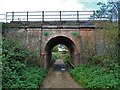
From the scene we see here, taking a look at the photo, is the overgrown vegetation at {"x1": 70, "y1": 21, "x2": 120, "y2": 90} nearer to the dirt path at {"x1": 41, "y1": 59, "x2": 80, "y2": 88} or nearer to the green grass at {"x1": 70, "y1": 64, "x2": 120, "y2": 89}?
the green grass at {"x1": 70, "y1": 64, "x2": 120, "y2": 89}

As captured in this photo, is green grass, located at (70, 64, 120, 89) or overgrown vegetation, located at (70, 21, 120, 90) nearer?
green grass, located at (70, 64, 120, 89)

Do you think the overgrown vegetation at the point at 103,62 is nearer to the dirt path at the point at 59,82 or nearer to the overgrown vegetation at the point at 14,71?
the dirt path at the point at 59,82

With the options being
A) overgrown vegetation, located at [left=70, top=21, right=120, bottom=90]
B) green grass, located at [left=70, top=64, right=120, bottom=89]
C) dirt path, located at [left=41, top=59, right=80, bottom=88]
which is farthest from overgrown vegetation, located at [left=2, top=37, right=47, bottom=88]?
overgrown vegetation, located at [left=70, top=21, right=120, bottom=90]

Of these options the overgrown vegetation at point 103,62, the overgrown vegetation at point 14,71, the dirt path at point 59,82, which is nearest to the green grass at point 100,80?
the overgrown vegetation at point 103,62

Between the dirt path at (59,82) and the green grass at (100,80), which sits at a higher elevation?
the green grass at (100,80)

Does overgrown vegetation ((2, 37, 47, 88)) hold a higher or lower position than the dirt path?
higher

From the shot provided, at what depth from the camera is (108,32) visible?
1664cm

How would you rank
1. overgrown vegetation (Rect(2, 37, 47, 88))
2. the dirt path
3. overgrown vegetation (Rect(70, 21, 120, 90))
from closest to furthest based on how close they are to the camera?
overgrown vegetation (Rect(2, 37, 47, 88)), overgrown vegetation (Rect(70, 21, 120, 90)), the dirt path

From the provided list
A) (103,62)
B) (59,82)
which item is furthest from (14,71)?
(103,62)

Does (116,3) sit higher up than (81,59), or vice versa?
(116,3)

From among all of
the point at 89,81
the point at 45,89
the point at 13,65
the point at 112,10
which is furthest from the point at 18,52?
the point at 112,10

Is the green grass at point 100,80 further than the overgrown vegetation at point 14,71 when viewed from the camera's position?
Yes

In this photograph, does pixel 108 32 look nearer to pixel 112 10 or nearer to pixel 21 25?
pixel 112 10

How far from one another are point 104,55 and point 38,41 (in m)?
6.25
